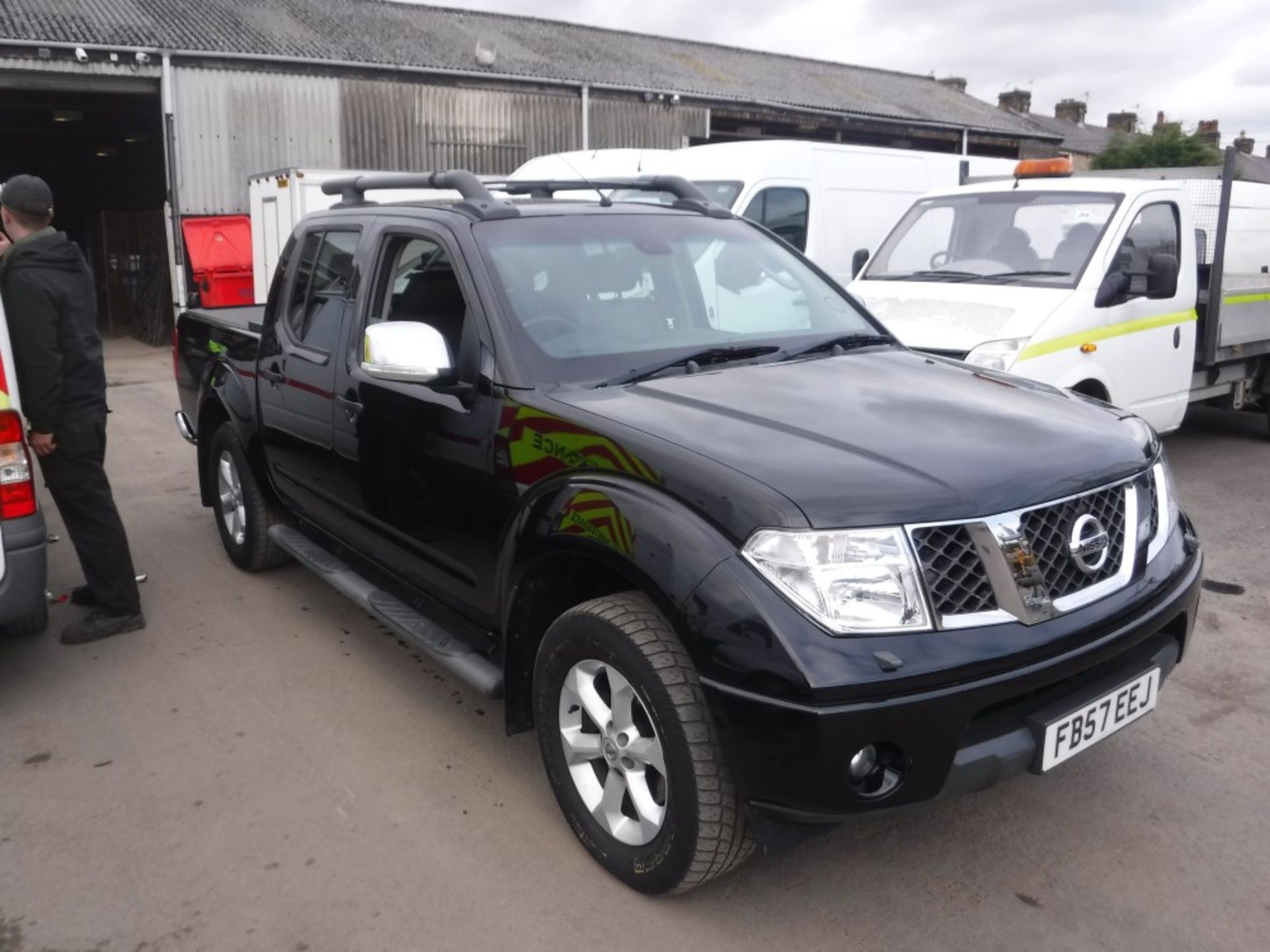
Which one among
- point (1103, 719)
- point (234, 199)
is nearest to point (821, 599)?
point (1103, 719)

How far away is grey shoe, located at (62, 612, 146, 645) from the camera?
482cm

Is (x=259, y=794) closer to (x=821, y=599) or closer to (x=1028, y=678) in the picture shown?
(x=821, y=599)

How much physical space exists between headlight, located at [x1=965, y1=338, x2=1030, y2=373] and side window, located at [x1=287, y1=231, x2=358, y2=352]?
3.43 m

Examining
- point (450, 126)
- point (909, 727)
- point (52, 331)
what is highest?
point (450, 126)

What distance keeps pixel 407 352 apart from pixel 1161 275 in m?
5.10

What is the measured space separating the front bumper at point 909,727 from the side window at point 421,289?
1.70 m

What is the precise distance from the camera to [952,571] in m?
2.58

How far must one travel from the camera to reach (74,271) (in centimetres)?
472

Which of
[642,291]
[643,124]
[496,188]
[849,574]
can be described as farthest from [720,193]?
[643,124]

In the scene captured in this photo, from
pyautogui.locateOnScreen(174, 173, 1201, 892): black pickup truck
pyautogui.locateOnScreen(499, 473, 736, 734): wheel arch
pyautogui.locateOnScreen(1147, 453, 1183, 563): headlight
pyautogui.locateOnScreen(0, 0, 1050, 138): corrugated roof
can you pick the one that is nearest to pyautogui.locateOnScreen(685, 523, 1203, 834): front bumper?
pyautogui.locateOnScreen(174, 173, 1201, 892): black pickup truck

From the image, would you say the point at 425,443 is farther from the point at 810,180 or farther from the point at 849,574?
the point at 810,180

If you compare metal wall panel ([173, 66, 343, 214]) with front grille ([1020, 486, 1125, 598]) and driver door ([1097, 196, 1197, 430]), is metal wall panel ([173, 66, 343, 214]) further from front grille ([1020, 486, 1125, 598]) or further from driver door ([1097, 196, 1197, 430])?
front grille ([1020, 486, 1125, 598])

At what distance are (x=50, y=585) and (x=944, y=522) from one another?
486 centimetres

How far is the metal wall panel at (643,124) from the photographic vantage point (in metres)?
21.3
